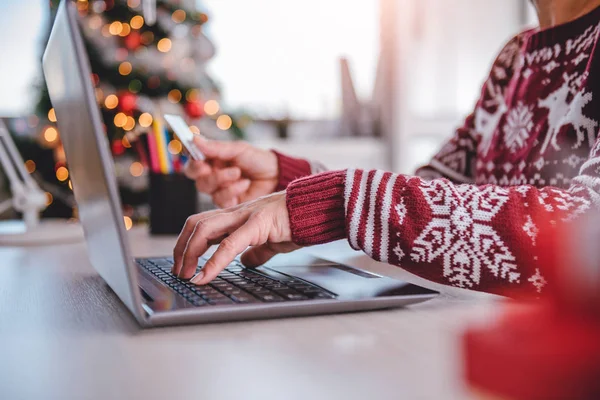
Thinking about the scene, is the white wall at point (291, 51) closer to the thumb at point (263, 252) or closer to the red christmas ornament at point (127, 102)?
the red christmas ornament at point (127, 102)

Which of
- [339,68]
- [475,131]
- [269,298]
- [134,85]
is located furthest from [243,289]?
[339,68]

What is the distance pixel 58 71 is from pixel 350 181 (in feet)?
0.95

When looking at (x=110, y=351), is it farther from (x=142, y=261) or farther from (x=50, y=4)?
(x=50, y=4)

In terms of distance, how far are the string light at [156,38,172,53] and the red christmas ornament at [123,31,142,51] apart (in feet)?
0.26

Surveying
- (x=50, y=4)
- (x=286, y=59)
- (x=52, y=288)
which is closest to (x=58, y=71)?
(x=52, y=288)

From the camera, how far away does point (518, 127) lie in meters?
0.99

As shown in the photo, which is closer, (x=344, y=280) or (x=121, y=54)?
(x=344, y=280)

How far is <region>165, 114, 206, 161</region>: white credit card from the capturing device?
3.02 ft

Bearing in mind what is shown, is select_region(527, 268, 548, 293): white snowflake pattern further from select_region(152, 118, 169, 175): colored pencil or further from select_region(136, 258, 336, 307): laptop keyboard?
select_region(152, 118, 169, 175): colored pencil

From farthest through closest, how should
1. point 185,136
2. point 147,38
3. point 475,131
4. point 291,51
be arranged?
point 291,51
point 147,38
point 475,131
point 185,136

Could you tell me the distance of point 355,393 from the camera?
311 mm

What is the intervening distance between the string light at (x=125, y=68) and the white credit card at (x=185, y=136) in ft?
6.05

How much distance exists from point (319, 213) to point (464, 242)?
137mm

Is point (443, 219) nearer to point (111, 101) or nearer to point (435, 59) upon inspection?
point (111, 101)
